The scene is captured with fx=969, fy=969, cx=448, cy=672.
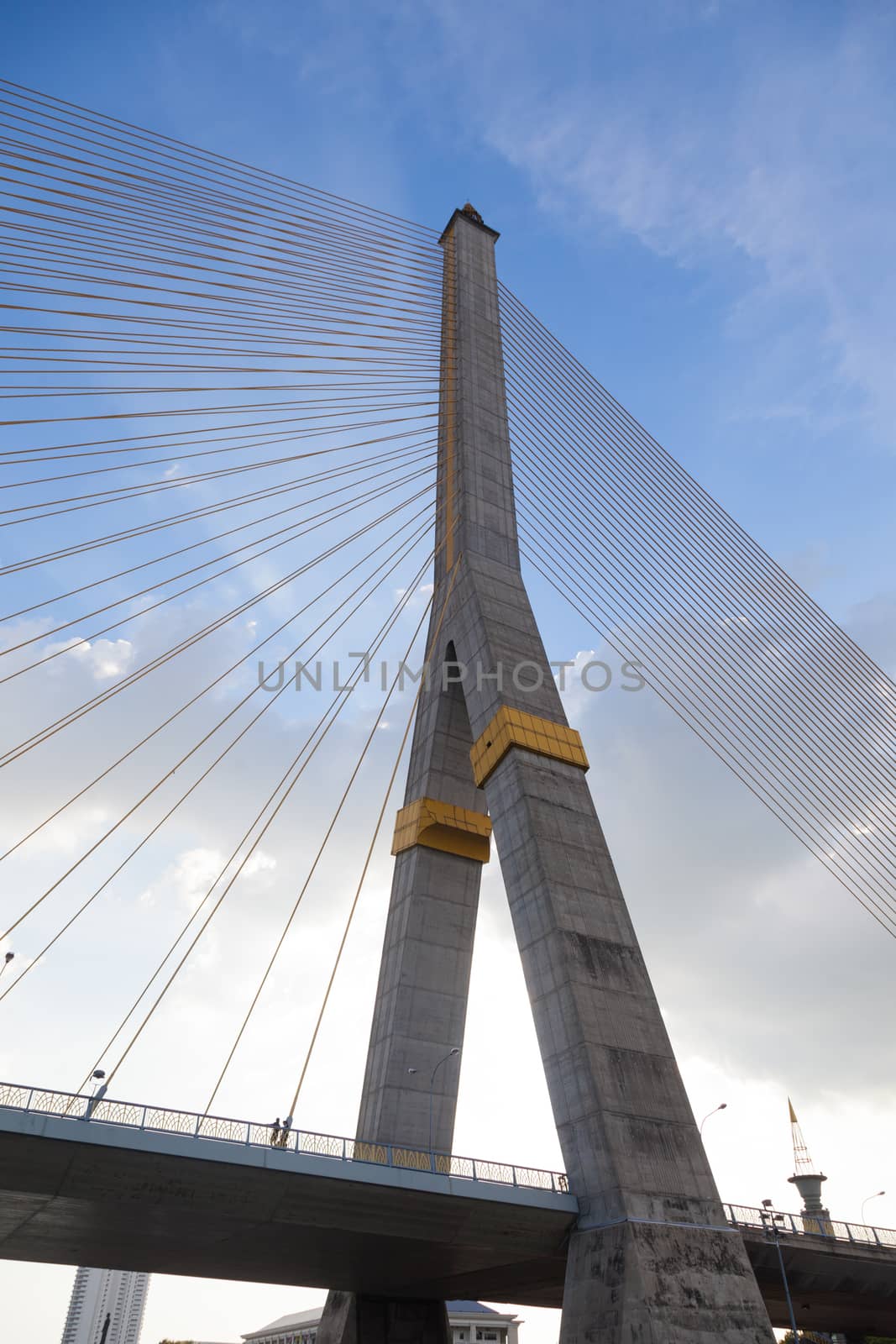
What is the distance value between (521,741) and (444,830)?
16.7 feet

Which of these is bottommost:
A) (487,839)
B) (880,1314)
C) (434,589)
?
(880,1314)

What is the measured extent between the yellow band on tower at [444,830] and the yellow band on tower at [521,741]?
2.91 m

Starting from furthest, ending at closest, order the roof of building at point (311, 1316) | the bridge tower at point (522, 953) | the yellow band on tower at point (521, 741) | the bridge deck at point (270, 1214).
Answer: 1. the roof of building at point (311, 1316)
2. the yellow band on tower at point (521, 741)
3. the bridge tower at point (522, 953)
4. the bridge deck at point (270, 1214)

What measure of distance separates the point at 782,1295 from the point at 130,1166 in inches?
984

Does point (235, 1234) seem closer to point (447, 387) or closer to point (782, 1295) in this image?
point (782, 1295)

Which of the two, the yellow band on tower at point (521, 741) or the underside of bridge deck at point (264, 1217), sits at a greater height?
the yellow band on tower at point (521, 741)

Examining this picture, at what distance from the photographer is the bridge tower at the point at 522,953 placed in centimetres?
1962

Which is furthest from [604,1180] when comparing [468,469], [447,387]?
[447,387]

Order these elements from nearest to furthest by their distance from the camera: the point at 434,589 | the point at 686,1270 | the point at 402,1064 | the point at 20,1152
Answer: the point at 20,1152, the point at 686,1270, the point at 402,1064, the point at 434,589

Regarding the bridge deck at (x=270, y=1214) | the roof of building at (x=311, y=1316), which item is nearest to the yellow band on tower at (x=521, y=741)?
the bridge deck at (x=270, y=1214)

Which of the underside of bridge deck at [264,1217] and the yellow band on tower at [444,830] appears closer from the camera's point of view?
the underside of bridge deck at [264,1217]

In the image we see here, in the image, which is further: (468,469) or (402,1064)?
(468,469)

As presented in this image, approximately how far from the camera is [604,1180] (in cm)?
2019

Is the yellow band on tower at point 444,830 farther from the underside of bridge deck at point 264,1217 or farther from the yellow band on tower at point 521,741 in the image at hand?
the underside of bridge deck at point 264,1217
